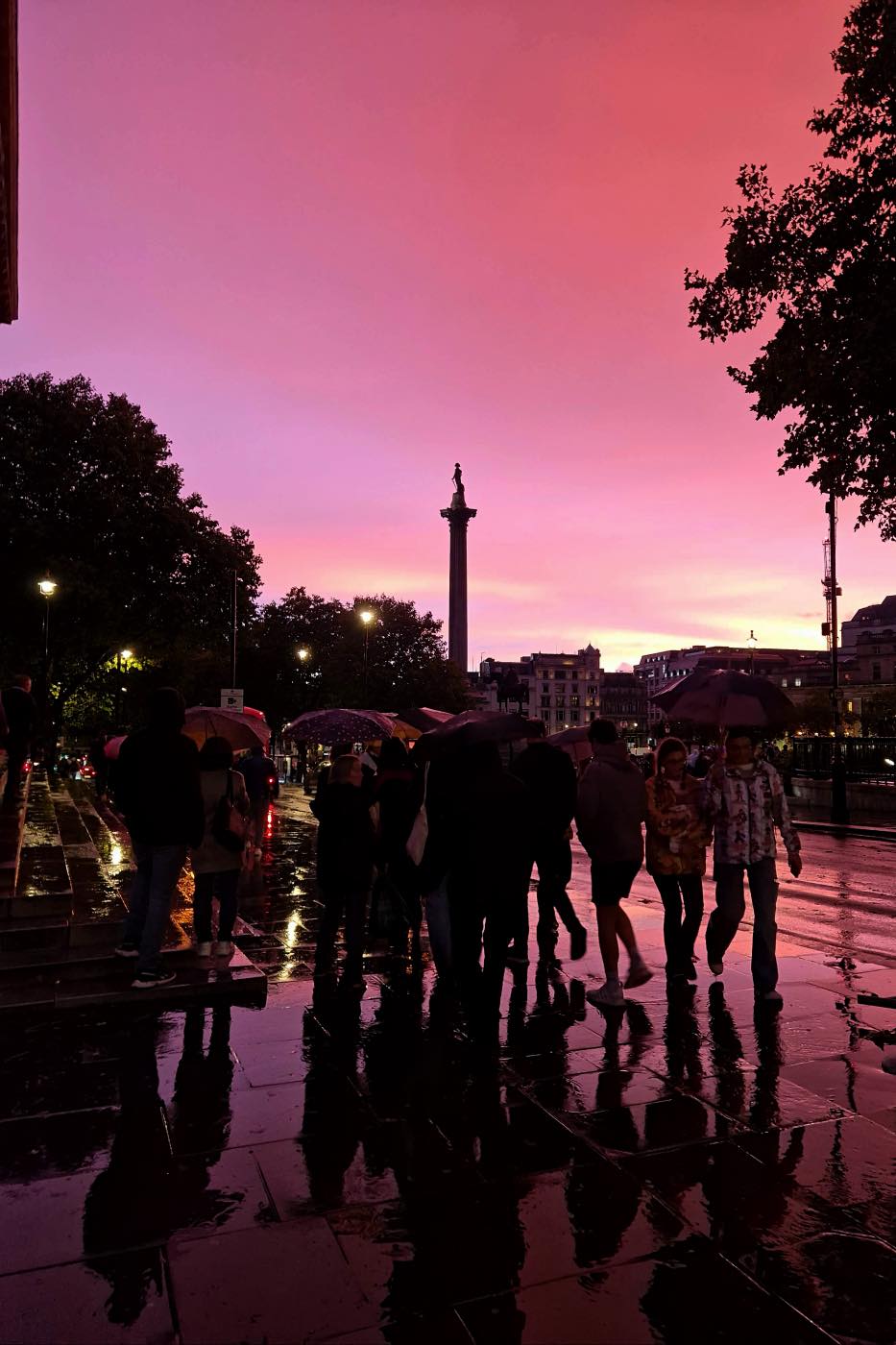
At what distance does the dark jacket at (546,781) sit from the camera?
308 inches

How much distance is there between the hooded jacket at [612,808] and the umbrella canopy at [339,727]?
636 centimetres

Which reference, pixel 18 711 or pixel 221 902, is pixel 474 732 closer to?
pixel 221 902

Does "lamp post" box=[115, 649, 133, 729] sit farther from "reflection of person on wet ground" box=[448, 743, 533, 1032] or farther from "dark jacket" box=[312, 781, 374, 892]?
"reflection of person on wet ground" box=[448, 743, 533, 1032]

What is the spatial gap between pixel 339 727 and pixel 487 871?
26.7 ft

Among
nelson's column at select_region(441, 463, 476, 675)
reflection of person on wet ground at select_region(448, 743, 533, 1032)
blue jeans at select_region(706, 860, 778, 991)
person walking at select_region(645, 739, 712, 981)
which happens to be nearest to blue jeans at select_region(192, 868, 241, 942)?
reflection of person on wet ground at select_region(448, 743, 533, 1032)

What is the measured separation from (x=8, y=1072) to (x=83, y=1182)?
5.64 feet

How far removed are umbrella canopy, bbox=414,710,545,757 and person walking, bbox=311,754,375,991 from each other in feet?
4.19

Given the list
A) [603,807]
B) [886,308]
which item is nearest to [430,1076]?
[603,807]

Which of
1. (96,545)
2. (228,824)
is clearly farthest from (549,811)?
(96,545)

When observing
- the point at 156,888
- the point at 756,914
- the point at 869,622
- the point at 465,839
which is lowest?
the point at 756,914

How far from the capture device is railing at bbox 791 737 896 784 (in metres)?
28.8

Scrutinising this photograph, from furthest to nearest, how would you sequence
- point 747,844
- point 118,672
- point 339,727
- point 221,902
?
point 118,672 < point 339,727 < point 221,902 < point 747,844

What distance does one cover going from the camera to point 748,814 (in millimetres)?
6844

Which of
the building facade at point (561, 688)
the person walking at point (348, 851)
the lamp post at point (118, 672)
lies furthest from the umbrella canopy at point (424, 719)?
the building facade at point (561, 688)
